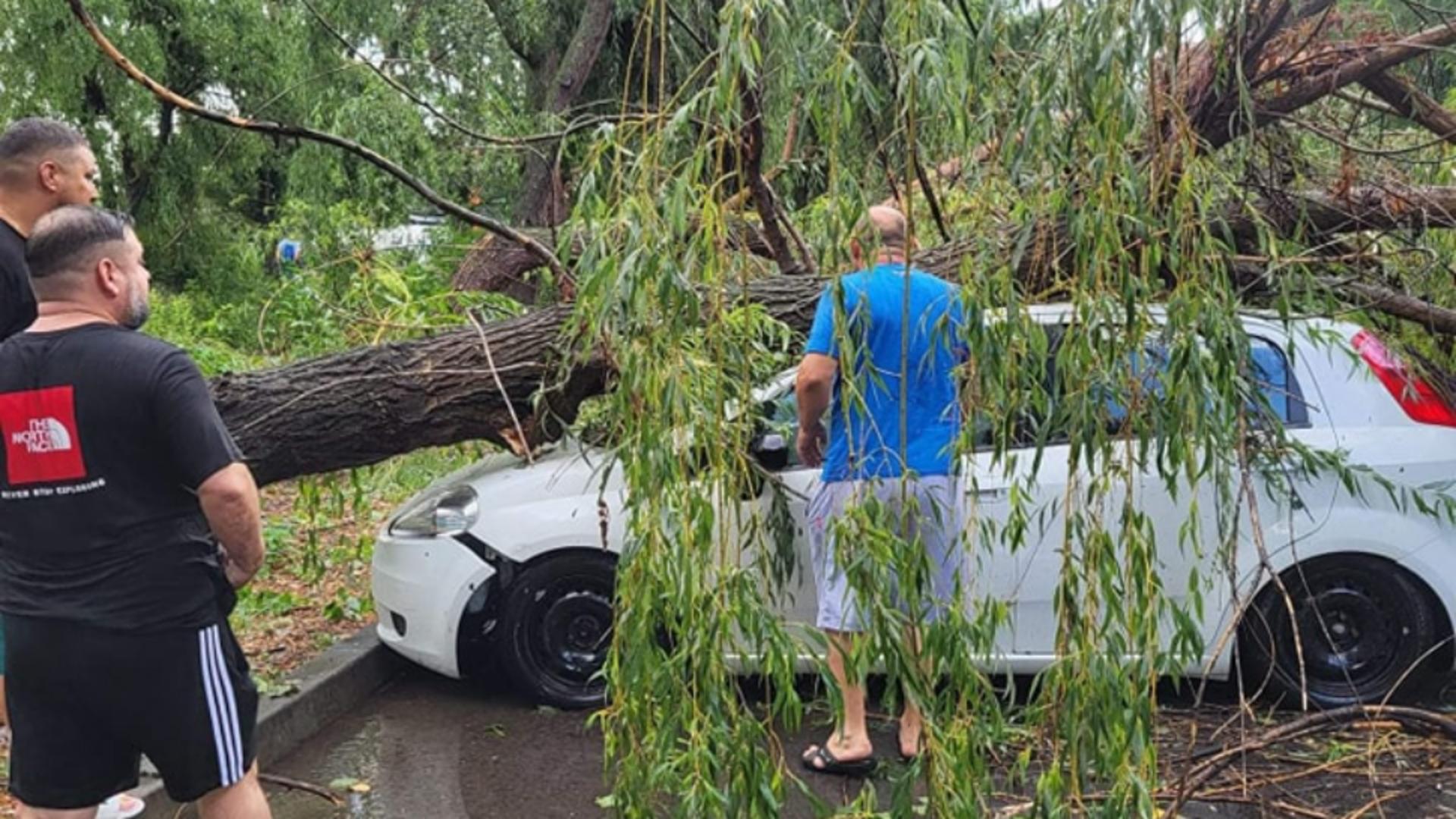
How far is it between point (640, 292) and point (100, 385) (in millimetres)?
1274

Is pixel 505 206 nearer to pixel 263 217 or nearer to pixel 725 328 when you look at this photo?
pixel 725 328

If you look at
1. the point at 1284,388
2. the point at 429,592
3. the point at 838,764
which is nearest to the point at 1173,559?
the point at 1284,388

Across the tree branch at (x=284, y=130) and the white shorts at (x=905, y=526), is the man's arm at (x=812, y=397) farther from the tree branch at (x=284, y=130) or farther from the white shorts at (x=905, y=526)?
the tree branch at (x=284, y=130)

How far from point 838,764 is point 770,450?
1.12m

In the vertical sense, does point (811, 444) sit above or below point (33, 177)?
below

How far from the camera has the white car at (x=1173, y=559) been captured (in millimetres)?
4848

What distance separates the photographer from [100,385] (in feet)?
9.30

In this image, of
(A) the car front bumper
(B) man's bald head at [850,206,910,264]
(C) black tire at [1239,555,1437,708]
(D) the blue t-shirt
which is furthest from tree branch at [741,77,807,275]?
(C) black tire at [1239,555,1437,708]

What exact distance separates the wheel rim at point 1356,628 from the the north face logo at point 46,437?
439 cm

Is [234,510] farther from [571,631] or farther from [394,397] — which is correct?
[571,631]

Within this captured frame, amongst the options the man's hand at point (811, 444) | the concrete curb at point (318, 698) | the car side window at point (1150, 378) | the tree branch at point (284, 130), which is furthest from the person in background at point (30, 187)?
the car side window at point (1150, 378)

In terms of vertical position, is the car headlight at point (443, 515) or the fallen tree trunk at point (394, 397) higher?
the fallen tree trunk at point (394, 397)

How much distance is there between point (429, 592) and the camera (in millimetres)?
5176

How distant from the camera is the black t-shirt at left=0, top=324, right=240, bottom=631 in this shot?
9.30 feet
